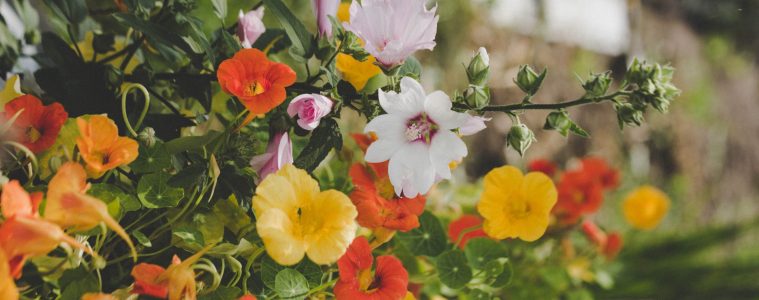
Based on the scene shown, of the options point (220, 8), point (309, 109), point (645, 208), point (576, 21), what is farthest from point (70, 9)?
point (576, 21)

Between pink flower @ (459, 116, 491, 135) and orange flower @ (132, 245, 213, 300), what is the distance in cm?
16

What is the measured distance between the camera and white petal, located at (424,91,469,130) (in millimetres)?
376

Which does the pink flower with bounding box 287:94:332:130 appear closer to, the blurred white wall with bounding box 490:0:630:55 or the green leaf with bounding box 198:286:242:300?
the green leaf with bounding box 198:286:242:300

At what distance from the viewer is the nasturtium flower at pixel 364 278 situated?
405mm

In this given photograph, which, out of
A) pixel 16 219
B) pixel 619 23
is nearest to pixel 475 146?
pixel 619 23

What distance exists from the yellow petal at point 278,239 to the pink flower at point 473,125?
116mm

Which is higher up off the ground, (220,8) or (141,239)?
(220,8)

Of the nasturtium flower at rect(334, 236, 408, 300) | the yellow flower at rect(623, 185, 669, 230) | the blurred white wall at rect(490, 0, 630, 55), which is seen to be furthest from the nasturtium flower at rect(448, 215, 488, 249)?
the blurred white wall at rect(490, 0, 630, 55)

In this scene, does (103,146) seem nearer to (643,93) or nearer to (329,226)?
(329,226)

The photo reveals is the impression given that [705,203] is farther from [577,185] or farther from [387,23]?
[387,23]

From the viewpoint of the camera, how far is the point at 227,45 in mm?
469

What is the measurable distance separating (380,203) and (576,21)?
6.20ft

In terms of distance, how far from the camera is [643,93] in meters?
0.42

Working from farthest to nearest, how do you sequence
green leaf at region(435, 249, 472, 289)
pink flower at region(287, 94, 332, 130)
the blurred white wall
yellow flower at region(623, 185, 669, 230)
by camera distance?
the blurred white wall, yellow flower at region(623, 185, 669, 230), green leaf at region(435, 249, 472, 289), pink flower at region(287, 94, 332, 130)
